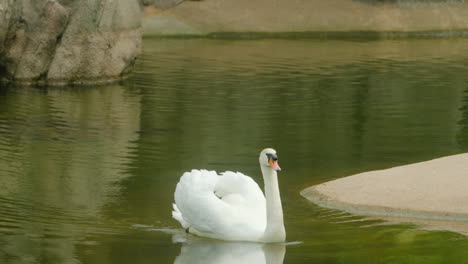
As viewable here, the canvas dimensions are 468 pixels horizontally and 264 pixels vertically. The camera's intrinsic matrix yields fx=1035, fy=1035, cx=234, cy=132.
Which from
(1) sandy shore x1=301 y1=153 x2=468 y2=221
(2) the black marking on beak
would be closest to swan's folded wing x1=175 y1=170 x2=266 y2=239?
(2) the black marking on beak

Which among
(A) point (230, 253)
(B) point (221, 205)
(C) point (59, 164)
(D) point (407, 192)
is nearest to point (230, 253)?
(A) point (230, 253)

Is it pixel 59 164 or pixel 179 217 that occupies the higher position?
pixel 179 217

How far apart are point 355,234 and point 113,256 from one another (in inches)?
107

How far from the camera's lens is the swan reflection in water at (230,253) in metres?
10.3

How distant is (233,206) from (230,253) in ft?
2.09

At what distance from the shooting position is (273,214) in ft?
34.4

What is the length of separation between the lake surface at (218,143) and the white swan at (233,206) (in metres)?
0.16

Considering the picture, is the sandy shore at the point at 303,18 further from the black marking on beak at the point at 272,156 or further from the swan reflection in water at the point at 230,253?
the black marking on beak at the point at 272,156

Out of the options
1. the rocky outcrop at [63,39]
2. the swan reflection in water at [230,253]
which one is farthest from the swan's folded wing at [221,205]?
the rocky outcrop at [63,39]

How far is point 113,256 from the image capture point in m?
10.6

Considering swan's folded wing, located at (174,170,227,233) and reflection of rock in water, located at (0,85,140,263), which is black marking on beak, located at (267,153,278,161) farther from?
reflection of rock in water, located at (0,85,140,263)

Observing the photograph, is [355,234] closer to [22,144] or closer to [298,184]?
[298,184]

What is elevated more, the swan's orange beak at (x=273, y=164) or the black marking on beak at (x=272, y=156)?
the black marking on beak at (x=272, y=156)

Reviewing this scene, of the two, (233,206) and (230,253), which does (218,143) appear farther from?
(230,253)
